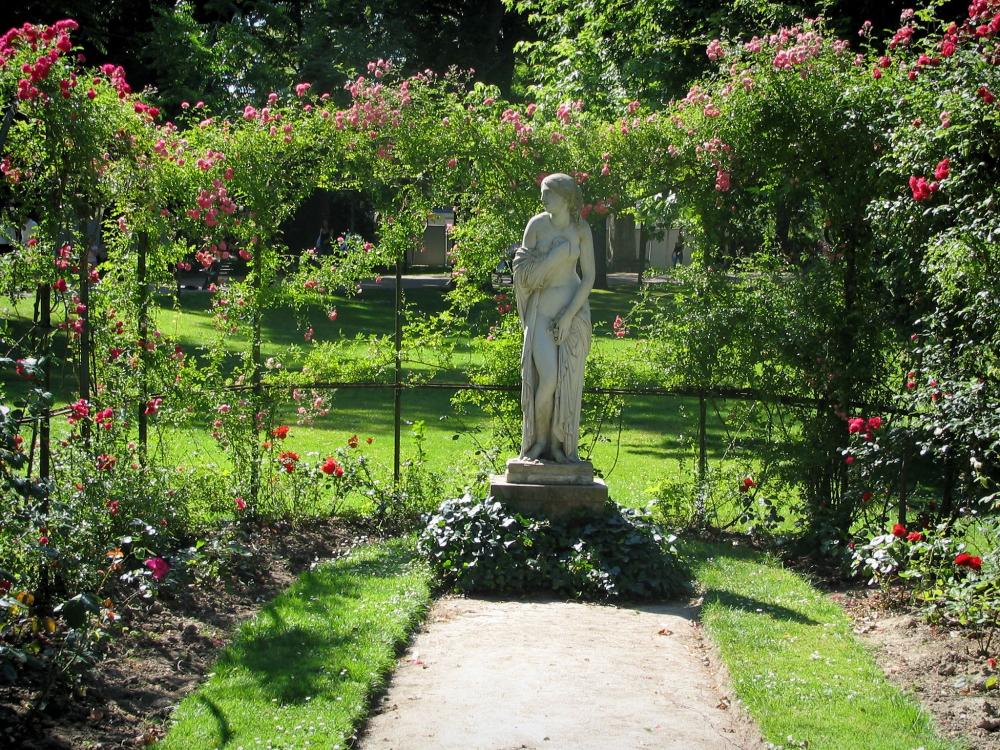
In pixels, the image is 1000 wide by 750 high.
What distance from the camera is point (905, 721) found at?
18.6ft

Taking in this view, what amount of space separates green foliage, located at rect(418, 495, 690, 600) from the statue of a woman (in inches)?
22.3

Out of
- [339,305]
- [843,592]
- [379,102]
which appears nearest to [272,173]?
[379,102]

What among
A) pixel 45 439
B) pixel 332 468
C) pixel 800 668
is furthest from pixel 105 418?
pixel 800 668

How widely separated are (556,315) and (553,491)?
1265 mm

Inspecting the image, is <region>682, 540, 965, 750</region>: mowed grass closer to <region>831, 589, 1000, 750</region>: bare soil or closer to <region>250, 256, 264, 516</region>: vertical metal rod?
<region>831, 589, 1000, 750</region>: bare soil

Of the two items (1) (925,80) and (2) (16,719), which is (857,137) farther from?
(2) (16,719)

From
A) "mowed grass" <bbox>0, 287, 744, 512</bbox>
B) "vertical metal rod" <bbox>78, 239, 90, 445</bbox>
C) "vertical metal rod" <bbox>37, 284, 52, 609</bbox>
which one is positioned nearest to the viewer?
"vertical metal rod" <bbox>37, 284, 52, 609</bbox>

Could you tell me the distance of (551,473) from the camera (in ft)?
27.9

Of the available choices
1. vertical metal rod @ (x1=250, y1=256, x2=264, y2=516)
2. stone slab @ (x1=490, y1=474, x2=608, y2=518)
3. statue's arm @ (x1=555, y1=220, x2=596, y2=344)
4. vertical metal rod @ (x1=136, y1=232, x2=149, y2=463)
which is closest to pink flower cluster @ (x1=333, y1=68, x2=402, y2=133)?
vertical metal rod @ (x1=250, y1=256, x2=264, y2=516)

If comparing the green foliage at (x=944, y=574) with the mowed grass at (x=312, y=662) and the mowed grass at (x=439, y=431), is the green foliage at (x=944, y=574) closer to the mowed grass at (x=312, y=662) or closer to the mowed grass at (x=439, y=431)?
the mowed grass at (x=439, y=431)

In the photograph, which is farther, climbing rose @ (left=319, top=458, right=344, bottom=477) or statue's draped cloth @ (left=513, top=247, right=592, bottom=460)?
climbing rose @ (left=319, top=458, right=344, bottom=477)

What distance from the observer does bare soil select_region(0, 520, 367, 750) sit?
5164 mm

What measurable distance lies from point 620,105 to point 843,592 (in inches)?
345

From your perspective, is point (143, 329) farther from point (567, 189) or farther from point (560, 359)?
point (567, 189)
